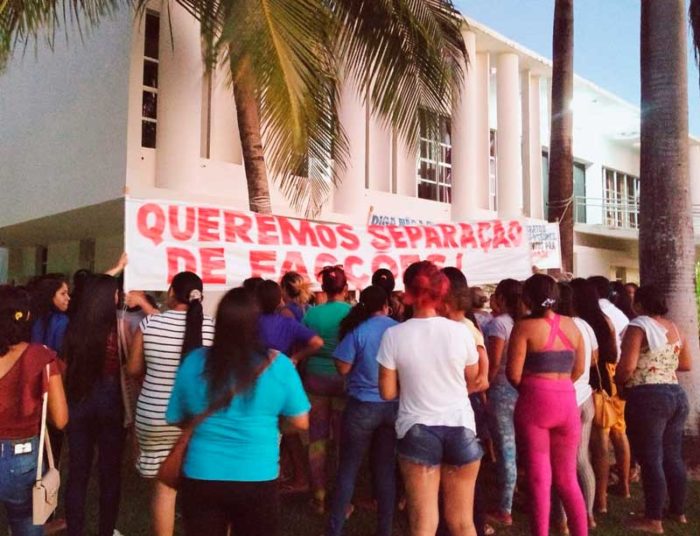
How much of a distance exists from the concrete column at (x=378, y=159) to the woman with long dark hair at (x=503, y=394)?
8518mm

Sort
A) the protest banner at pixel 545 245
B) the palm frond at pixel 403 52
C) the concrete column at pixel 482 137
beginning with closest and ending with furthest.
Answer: the palm frond at pixel 403 52 → the protest banner at pixel 545 245 → the concrete column at pixel 482 137

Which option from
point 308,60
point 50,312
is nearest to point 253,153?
point 308,60

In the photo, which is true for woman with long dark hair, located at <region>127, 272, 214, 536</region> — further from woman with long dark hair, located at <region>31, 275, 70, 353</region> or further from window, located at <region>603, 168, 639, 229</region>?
window, located at <region>603, 168, 639, 229</region>

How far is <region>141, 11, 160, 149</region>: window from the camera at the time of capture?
988cm

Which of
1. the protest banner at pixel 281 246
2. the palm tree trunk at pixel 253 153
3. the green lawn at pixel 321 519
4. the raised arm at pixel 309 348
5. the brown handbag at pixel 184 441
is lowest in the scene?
the green lawn at pixel 321 519

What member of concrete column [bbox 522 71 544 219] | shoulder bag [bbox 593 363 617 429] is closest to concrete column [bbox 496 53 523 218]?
concrete column [bbox 522 71 544 219]

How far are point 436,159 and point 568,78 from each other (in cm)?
466

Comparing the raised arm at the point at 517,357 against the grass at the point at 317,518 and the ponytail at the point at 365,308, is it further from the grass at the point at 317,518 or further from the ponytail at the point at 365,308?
the grass at the point at 317,518

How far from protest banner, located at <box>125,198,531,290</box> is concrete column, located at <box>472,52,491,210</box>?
6969 millimetres

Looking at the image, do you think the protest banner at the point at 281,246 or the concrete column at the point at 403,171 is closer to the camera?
the protest banner at the point at 281,246

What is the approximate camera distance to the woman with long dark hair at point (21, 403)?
2.91 metres

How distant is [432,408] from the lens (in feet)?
10.3

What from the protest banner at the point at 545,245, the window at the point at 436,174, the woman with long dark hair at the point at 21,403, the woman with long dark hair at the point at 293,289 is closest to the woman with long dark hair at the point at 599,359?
the woman with long dark hair at the point at 293,289

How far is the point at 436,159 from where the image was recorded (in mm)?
14016
